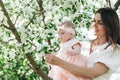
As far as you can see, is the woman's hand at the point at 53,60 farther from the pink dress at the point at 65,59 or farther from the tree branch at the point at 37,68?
the tree branch at the point at 37,68

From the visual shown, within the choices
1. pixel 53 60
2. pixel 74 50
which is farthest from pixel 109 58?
pixel 74 50

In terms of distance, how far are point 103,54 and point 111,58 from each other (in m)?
0.07

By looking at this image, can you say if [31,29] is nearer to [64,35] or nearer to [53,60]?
[64,35]

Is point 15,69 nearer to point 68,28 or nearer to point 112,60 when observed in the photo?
point 68,28

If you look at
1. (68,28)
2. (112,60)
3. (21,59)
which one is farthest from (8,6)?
(112,60)

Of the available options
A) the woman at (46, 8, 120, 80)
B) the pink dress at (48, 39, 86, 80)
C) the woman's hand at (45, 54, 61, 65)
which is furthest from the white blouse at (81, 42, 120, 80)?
the pink dress at (48, 39, 86, 80)

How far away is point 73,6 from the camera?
6973 mm

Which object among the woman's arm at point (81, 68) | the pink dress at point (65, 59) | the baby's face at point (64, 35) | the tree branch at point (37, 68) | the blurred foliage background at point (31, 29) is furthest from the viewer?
the blurred foliage background at point (31, 29)

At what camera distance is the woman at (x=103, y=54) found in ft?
10.1

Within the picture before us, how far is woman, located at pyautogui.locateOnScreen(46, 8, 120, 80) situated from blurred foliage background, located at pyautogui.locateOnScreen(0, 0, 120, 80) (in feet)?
9.98

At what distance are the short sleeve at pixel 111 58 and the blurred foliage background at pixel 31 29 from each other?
3.10m

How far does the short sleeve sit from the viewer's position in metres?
3.09

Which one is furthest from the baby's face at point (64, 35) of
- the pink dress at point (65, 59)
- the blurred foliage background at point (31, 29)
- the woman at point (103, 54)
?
the blurred foliage background at point (31, 29)

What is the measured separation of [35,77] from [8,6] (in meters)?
1.35
